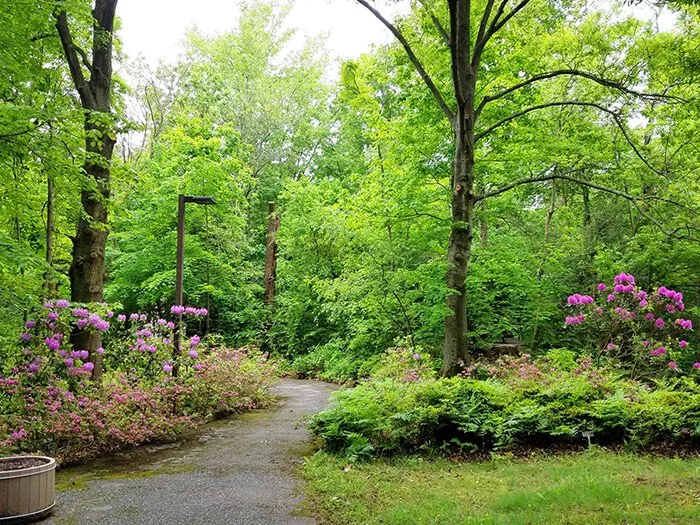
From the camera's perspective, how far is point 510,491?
186 inches

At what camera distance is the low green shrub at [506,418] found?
20.2 feet

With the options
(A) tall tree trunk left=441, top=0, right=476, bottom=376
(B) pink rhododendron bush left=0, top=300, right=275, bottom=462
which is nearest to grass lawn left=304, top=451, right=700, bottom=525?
(B) pink rhododendron bush left=0, top=300, right=275, bottom=462

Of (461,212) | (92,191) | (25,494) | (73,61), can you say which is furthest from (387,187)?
(25,494)

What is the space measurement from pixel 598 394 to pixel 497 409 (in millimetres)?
1313

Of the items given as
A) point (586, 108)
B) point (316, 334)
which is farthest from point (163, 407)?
point (586, 108)

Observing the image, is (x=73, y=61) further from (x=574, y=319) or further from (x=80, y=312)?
(x=574, y=319)

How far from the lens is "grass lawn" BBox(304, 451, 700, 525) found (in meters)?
4.11

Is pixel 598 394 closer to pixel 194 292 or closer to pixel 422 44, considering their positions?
pixel 422 44

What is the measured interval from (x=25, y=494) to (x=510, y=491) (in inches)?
165

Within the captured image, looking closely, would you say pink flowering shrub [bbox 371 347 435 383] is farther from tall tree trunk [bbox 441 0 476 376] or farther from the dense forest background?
the dense forest background

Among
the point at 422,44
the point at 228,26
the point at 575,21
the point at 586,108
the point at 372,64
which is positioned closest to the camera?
the point at 422,44

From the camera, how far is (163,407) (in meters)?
8.19

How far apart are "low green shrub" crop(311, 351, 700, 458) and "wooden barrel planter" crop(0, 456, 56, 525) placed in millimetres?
3105

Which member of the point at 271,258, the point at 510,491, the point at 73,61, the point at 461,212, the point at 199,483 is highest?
the point at 73,61
